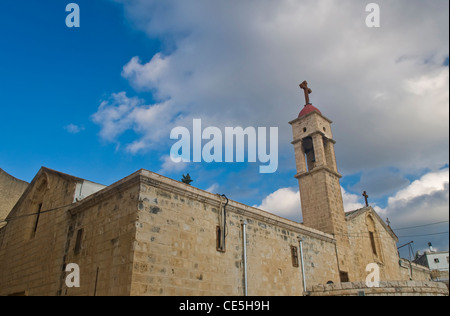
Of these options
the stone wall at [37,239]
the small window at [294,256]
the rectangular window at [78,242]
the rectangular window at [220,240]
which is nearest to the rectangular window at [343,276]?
the small window at [294,256]

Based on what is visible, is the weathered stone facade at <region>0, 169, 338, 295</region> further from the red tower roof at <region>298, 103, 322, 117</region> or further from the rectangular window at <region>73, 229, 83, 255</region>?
the red tower roof at <region>298, 103, 322, 117</region>

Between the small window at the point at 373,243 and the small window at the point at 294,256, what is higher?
the small window at the point at 373,243

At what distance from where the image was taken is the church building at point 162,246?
33.3 feet

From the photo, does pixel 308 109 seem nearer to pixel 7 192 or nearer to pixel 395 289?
pixel 395 289

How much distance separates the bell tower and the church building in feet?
0.38

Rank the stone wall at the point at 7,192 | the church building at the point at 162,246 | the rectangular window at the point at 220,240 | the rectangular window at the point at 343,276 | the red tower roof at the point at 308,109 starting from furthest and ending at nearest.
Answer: the red tower roof at the point at 308,109, the stone wall at the point at 7,192, the rectangular window at the point at 343,276, the rectangular window at the point at 220,240, the church building at the point at 162,246

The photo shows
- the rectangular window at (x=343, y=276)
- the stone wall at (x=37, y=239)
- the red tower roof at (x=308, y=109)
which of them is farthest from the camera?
the red tower roof at (x=308, y=109)

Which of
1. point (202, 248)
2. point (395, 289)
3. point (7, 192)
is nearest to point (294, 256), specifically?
point (395, 289)

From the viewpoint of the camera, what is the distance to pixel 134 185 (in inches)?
416


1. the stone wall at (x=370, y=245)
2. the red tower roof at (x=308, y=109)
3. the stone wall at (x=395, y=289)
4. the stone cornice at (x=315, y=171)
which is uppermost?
the red tower roof at (x=308, y=109)

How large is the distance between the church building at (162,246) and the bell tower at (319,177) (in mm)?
117

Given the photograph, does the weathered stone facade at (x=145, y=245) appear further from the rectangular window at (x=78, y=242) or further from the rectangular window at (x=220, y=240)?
the rectangular window at (x=220, y=240)

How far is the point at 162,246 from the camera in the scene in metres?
10.3
